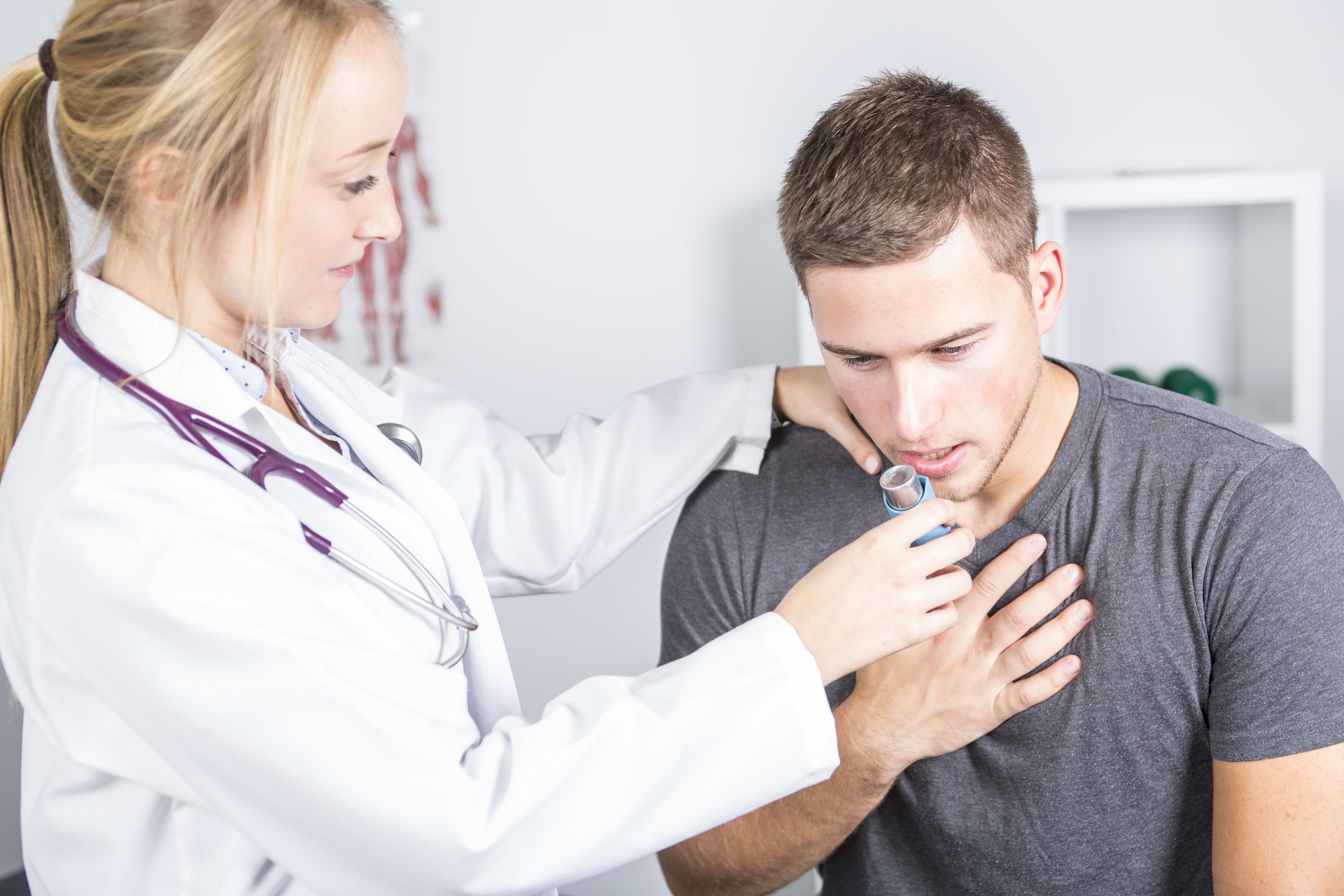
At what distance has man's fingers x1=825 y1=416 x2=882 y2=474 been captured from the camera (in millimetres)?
1352

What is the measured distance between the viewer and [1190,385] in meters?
2.12

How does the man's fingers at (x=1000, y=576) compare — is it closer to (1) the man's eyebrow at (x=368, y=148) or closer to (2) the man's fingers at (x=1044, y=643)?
(2) the man's fingers at (x=1044, y=643)

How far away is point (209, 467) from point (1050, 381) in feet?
3.23

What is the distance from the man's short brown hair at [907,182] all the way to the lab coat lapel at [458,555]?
0.52 m

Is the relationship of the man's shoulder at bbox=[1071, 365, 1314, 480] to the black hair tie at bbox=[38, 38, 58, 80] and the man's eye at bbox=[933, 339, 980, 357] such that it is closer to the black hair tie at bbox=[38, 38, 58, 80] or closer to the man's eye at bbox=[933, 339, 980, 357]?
the man's eye at bbox=[933, 339, 980, 357]

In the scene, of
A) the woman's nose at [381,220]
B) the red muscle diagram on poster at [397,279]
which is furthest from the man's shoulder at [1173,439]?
the red muscle diagram on poster at [397,279]

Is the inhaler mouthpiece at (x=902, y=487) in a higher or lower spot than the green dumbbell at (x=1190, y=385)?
higher

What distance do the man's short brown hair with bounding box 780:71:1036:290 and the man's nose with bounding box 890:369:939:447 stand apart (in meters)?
0.13

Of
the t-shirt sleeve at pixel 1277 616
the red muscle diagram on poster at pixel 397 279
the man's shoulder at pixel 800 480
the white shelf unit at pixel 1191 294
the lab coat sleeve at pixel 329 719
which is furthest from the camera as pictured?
the red muscle diagram on poster at pixel 397 279

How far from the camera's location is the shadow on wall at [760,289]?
96.5 inches

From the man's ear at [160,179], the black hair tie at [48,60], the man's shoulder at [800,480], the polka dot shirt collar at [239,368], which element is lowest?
the man's shoulder at [800,480]

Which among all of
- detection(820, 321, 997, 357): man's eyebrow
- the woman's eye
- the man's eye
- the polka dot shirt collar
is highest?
the woman's eye

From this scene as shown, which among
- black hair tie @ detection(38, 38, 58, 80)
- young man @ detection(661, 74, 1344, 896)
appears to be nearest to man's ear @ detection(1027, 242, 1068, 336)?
young man @ detection(661, 74, 1344, 896)

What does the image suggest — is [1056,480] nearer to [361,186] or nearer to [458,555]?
[458,555]
